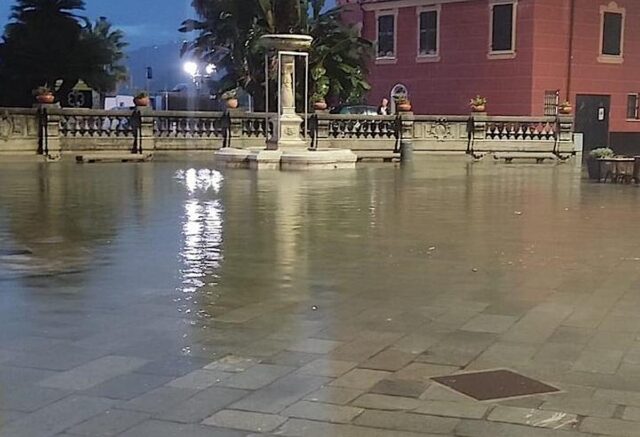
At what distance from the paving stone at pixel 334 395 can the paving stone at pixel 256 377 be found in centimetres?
31

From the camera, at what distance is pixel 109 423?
4180mm

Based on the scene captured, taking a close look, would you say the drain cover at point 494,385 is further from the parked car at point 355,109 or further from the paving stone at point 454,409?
the parked car at point 355,109

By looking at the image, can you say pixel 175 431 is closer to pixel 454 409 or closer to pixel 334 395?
pixel 334 395

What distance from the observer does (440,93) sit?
130 ft

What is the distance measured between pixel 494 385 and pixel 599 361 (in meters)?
0.85

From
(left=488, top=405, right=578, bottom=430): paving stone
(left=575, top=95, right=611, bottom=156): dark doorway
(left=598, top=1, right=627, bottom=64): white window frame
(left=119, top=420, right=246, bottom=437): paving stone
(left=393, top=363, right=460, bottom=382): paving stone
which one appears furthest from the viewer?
(left=598, top=1, right=627, bottom=64): white window frame

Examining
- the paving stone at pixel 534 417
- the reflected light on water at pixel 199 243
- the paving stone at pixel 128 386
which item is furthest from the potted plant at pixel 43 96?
the paving stone at pixel 534 417

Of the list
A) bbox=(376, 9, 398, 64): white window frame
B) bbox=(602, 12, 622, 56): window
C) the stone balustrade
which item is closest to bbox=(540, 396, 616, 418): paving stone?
the stone balustrade

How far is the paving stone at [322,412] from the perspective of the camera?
14.0ft

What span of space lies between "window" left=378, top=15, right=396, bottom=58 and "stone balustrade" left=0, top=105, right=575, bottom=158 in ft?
32.8

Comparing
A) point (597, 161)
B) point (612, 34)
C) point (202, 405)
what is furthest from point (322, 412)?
point (612, 34)

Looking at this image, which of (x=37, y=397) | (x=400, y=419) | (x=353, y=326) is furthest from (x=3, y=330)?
(x=400, y=419)

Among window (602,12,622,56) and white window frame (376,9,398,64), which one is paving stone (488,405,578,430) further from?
white window frame (376,9,398,64)

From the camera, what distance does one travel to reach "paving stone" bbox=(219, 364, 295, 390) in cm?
479
